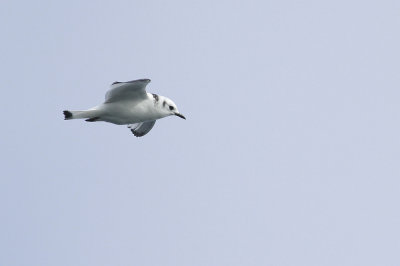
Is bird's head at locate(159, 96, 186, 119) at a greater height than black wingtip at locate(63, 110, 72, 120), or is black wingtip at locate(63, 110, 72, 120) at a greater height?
bird's head at locate(159, 96, 186, 119)

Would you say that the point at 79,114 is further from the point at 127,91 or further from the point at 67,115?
the point at 127,91

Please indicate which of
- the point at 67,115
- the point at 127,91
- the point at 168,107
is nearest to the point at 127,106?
the point at 127,91

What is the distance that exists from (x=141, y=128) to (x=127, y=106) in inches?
170

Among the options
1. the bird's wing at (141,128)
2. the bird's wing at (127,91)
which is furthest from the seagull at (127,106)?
the bird's wing at (141,128)

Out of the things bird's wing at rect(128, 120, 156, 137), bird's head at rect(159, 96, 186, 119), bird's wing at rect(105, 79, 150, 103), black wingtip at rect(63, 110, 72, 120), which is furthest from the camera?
bird's wing at rect(128, 120, 156, 137)

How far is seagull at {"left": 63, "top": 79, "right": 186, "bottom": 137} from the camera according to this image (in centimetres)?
3419

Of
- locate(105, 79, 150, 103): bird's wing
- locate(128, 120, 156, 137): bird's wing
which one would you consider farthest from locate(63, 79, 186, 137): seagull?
locate(128, 120, 156, 137): bird's wing

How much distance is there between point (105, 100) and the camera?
35125 mm

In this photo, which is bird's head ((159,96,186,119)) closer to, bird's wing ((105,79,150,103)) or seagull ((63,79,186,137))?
seagull ((63,79,186,137))

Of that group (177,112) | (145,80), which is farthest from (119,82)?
(177,112)

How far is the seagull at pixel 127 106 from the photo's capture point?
3419 cm

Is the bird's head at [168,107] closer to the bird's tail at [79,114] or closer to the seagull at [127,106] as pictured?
the seagull at [127,106]

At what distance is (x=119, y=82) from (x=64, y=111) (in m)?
2.63

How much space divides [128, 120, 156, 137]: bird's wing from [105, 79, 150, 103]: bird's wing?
396 centimetres
